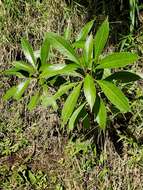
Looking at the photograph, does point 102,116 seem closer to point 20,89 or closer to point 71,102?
point 71,102

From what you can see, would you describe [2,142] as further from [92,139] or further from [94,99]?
[94,99]

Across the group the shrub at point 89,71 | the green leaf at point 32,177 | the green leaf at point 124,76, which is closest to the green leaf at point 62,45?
the shrub at point 89,71

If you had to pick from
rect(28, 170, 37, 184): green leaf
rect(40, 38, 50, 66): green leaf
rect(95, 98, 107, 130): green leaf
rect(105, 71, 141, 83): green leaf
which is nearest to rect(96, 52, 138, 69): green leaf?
rect(105, 71, 141, 83): green leaf

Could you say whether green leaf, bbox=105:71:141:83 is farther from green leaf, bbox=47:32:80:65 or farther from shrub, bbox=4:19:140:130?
green leaf, bbox=47:32:80:65

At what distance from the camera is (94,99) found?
2.12m

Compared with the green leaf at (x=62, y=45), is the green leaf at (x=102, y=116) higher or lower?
lower

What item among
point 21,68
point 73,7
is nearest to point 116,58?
point 21,68

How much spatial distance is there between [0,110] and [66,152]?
70 centimetres

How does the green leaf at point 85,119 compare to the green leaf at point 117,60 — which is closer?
the green leaf at point 117,60

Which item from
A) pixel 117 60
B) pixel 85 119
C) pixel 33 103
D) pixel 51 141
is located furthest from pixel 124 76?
pixel 51 141

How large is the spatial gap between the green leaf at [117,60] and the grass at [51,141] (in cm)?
68

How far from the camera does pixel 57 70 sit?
2275 mm

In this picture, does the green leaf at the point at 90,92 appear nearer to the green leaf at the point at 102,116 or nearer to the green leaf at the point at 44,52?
the green leaf at the point at 102,116

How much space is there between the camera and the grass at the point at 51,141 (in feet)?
9.02
